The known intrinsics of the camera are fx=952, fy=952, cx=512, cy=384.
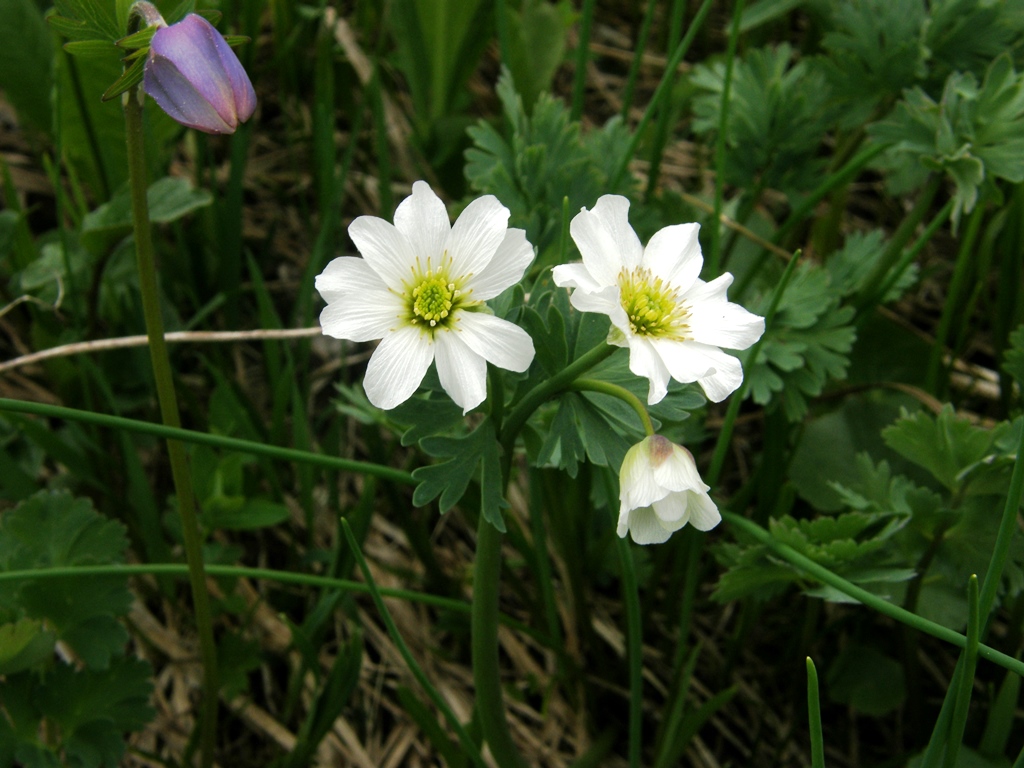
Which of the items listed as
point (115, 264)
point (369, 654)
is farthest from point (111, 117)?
point (369, 654)

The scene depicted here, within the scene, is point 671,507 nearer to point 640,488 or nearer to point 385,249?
point 640,488

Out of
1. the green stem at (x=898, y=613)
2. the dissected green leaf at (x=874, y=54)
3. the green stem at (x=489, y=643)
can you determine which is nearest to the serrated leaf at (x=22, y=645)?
the green stem at (x=489, y=643)

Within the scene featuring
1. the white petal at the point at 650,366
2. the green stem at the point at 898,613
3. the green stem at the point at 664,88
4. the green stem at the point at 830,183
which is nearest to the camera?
the white petal at the point at 650,366

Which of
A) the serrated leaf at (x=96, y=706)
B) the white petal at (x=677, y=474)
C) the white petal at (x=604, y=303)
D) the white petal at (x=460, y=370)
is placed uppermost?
the white petal at (x=604, y=303)

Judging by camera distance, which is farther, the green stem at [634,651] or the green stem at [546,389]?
the green stem at [634,651]

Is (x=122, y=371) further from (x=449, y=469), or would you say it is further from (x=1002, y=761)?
(x=1002, y=761)

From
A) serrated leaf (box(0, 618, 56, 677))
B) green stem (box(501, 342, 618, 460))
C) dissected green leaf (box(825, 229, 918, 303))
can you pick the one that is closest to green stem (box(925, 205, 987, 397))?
dissected green leaf (box(825, 229, 918, 303))

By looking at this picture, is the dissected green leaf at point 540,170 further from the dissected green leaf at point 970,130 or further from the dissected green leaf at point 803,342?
the dissected green leaf at point 970,130

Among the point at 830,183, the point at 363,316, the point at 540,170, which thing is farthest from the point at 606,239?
the point at 830,183
